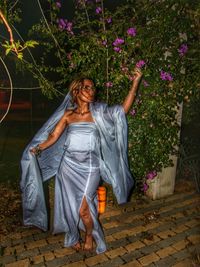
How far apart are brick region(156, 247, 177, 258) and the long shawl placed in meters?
0.86

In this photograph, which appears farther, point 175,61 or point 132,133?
point 132,133

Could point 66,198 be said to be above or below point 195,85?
below

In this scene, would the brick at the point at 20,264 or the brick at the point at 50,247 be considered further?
the brick at the point at 50,247

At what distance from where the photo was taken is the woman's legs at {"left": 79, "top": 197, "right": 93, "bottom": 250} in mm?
4008

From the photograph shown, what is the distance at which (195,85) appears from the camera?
4672 millimetres

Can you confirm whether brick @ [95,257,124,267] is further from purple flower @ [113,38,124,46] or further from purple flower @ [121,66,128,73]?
purple flower @ [113,38,124,46]

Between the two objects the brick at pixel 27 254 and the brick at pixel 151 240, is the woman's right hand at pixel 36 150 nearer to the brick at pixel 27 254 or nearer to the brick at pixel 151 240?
the brick at pixel 27 254

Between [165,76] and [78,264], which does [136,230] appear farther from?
[165,76]

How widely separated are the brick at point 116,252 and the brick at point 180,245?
0.74 metres

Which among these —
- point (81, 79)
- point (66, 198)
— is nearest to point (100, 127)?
point (81, 79)

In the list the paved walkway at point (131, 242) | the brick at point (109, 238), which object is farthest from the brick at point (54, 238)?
the brick at point (109, 238)

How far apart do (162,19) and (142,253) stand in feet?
10.9

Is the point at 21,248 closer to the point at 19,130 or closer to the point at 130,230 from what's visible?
the point at 130,230

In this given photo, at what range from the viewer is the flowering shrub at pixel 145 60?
4465 mm
